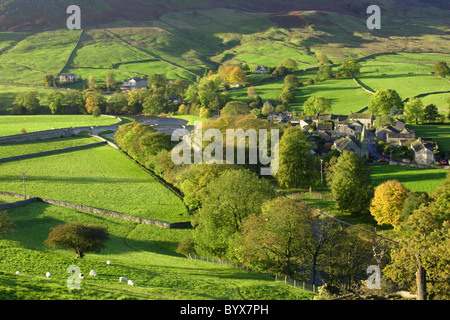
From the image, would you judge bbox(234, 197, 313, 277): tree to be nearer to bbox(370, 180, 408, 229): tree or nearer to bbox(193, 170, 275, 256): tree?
bbox(193, 170, 275, 256): tree

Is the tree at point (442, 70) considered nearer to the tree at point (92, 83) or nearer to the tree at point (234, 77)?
the tree at point (234, 77)

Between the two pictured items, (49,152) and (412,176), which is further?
(49,152)

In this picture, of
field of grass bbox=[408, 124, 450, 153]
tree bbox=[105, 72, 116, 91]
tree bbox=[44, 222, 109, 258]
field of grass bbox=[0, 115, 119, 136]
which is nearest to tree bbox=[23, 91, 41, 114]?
field of grass bbox=[0, 115, 119, 136]

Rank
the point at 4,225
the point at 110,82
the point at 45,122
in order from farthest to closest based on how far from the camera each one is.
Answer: the point at 110,82 → the point at 45,122 → the point at 4,225

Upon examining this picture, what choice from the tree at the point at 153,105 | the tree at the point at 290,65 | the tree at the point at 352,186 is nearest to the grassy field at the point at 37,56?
A: the tree at the point at 153,105

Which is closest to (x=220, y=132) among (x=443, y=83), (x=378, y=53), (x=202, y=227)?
(x=202, y=227)

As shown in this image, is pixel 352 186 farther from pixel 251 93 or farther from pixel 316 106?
pixel 251 93

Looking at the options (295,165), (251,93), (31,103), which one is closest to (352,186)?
(295,165)
